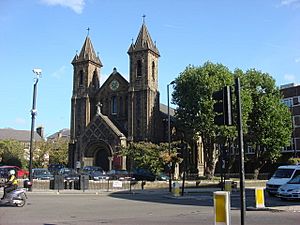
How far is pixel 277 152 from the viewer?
175ft

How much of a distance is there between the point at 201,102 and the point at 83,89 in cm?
2985

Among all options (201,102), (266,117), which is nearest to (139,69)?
(201,102)

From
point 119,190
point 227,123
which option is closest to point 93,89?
point 119,190

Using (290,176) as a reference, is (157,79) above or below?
above

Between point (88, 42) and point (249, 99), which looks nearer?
point (249, 99)

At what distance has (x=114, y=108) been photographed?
228 ft

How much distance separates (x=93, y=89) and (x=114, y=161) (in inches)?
677

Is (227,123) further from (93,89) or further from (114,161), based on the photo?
(93,89)

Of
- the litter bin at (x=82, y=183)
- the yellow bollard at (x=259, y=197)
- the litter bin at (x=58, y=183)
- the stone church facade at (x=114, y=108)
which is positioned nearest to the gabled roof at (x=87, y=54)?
the stone church facade at (x=114, y=108)

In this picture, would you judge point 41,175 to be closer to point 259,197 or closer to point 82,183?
point 82,183

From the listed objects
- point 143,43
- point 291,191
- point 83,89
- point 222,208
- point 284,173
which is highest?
point 143,43

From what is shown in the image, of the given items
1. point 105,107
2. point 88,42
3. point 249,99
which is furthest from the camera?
point 88,42

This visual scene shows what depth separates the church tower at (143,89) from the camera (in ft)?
207

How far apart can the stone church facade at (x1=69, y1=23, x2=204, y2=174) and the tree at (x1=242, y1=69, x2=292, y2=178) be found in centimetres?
1658
